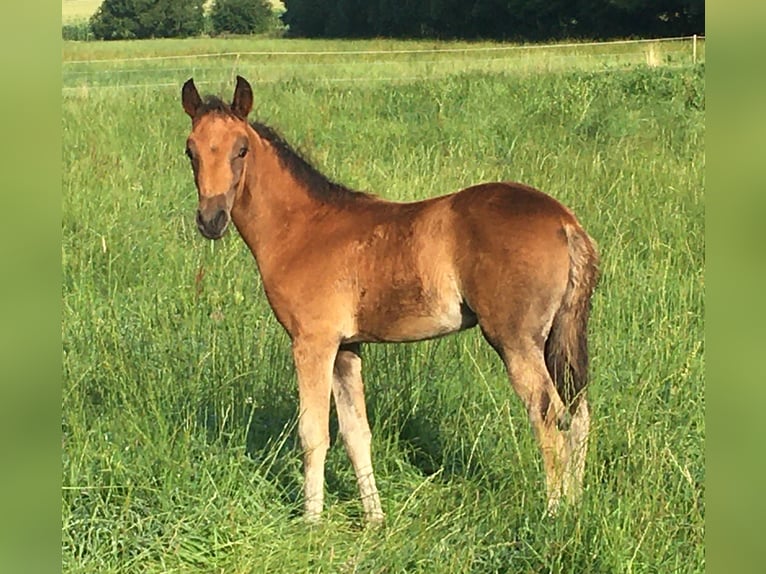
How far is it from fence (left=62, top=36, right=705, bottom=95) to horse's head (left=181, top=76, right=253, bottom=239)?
12.3m

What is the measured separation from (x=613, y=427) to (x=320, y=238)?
4.43 feet

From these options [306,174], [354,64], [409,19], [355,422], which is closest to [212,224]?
[306,174]

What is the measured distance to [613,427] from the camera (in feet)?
12.0

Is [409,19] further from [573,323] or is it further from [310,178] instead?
[573,323]

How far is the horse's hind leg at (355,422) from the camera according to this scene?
353 cm

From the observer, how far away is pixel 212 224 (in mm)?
3229

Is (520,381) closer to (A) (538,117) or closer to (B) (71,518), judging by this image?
(B) (71,518)

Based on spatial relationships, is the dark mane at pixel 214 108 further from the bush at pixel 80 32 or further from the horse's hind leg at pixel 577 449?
the bush at pixel 80 32

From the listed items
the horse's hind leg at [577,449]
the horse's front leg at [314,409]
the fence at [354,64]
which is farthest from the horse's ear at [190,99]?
the fence at [354,64]

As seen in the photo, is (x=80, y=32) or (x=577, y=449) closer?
(x=577, y=449)

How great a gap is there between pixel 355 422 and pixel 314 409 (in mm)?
218

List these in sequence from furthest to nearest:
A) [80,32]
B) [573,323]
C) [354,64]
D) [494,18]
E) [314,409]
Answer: [494,18], [80,32], [354,64], [314,409], [573,323]

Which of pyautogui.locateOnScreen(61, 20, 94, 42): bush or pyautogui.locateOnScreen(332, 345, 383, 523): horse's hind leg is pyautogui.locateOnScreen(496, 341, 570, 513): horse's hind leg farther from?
pyautogui.locateOnScreen(61, 20, 94, 42): bush
